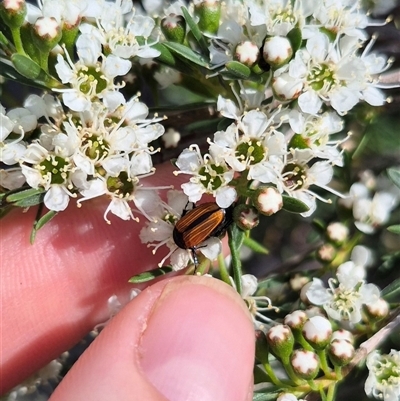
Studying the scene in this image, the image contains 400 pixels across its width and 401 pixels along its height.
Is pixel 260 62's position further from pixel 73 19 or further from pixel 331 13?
pixel 73 19

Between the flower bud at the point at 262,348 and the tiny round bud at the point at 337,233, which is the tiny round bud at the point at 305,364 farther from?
the tiny round bud at the point at 337,233

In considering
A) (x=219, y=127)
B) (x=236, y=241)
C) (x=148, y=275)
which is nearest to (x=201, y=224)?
(x=236, y=241)

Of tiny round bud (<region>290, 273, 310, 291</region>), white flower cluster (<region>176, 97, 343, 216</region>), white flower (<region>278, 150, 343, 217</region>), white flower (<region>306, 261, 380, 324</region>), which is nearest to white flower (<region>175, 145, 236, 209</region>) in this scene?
white flower cluster (<region>176, 97, 343, 216</region>)

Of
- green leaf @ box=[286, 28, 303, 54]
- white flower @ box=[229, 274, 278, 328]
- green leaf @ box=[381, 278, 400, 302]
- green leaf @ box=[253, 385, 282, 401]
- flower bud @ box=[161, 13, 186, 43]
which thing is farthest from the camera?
white flower @ box=[229, 274, 278, 328]

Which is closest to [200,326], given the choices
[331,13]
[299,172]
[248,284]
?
[248,284]

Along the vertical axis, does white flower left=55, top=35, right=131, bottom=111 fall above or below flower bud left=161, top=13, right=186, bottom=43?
below

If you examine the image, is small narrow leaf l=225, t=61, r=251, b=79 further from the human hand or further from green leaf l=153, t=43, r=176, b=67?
the human hand

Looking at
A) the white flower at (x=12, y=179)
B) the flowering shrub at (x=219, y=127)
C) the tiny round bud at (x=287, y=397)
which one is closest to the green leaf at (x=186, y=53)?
the flowering shrub at (x=219, y=127)
